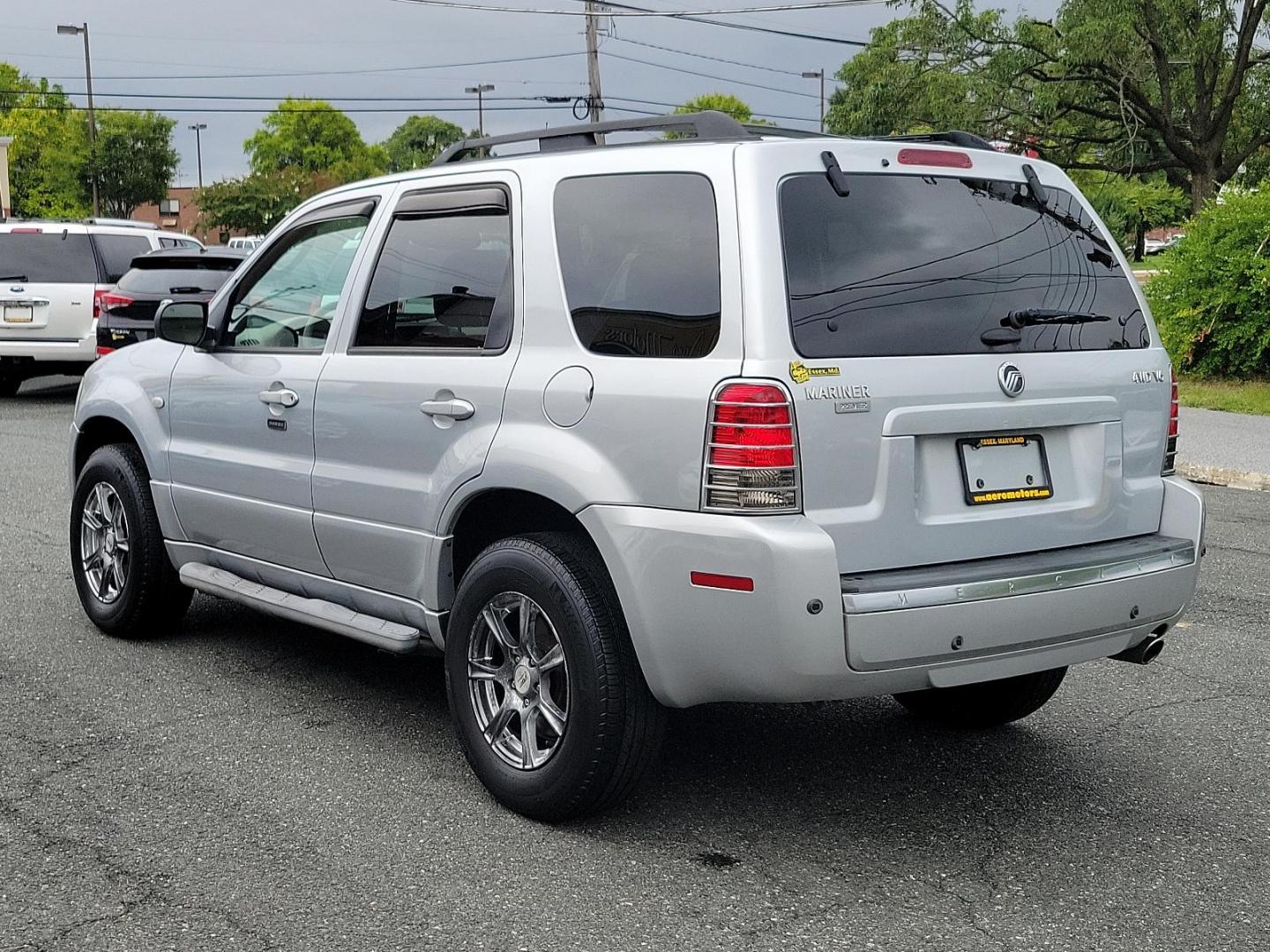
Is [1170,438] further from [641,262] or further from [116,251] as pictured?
[116,251]

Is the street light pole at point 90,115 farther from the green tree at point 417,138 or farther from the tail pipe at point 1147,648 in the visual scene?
the tail pipe at point 1147,648

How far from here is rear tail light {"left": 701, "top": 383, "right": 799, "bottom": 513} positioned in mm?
3750

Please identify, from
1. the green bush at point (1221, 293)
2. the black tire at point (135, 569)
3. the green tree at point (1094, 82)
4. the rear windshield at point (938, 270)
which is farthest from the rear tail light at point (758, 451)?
the green tree at point (1094, 82)

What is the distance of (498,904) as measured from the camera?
3.72 metres

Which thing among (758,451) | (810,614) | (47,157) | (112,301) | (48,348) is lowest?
(810,614)

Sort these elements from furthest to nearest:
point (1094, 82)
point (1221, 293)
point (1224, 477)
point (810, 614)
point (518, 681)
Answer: point (1094, 82), point (1221, 293), point (1224, 477), point (518, 681), point (810, 614)

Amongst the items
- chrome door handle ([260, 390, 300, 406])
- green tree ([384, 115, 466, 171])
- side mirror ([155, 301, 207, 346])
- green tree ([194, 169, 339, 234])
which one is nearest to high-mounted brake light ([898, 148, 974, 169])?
chrome door handle ([260, 390, 300, 406])

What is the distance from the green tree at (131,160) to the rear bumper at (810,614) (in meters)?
83.9

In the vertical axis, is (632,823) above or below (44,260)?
below

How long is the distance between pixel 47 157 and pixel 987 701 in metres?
85.4

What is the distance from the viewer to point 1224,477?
11.3m

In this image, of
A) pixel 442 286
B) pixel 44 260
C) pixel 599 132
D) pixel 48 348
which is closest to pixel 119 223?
pixel 44 260

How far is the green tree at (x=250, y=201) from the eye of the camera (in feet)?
294

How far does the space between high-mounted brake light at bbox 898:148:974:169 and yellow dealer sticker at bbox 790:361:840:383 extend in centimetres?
75
